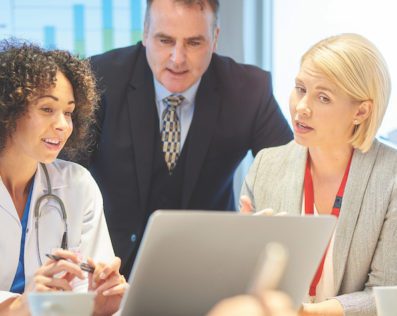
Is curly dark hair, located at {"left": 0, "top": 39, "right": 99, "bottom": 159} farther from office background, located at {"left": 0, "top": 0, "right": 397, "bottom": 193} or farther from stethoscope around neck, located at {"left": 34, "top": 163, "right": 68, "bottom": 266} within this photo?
office background, located at {"left": 0, "top": 0, "right": 397, "bottom": 193}

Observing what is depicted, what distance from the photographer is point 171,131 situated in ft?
10.2

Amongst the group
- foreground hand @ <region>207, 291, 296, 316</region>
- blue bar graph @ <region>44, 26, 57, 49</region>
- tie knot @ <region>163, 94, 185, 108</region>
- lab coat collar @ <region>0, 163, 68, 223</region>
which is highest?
blue bar graph @ <region>44, 26, 57, 49</region>

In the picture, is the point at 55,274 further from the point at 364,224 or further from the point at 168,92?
the point at 168,92

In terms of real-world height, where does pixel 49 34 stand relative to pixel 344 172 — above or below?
above

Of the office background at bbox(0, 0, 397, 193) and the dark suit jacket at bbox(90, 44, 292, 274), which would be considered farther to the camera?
the office background at bbox(0, 0, 397, 193)

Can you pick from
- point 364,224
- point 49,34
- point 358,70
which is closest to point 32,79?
point 358,70

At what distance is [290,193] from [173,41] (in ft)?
2.73

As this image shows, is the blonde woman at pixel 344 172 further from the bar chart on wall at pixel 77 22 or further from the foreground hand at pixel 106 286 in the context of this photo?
the bar chart on wall at pixel 77 22

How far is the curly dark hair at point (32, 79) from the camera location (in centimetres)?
231

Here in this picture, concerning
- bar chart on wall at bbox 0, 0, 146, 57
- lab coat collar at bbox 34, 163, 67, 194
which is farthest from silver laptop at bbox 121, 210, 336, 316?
bar chart on wall at bbox 0, 0, 146, 57

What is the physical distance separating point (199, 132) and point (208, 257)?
179cm

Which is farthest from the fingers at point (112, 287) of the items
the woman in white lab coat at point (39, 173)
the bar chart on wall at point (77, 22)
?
the bar chart on wall at point (77, 22)

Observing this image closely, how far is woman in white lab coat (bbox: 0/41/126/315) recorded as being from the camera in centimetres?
226

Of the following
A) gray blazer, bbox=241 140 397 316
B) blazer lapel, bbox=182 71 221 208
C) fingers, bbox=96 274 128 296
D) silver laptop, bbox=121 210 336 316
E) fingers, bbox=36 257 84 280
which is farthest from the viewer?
blazer lapel, bbox=182 71 221 208
